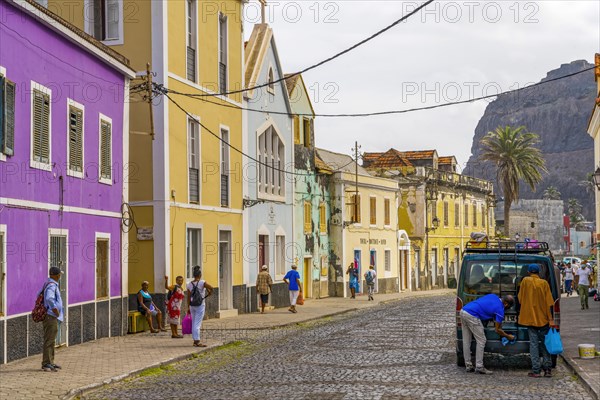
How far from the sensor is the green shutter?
1609 cm

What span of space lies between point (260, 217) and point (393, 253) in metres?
23.6

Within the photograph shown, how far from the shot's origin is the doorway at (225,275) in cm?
3042

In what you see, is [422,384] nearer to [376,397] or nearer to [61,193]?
[376,397]

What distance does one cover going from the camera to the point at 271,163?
118 ft

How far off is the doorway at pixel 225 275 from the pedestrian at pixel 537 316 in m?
16.8

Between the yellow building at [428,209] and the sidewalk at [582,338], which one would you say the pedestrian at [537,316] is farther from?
the yellow building at [428,209]

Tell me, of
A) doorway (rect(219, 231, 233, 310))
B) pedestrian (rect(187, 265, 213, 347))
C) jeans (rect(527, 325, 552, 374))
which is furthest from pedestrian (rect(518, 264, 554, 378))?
doorway (rect(219, 231, 233, 310))

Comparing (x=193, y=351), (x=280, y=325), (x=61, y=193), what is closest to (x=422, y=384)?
(x=193, y=351)

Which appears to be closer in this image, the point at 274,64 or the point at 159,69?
the point at 159,69

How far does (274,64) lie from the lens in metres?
37.1

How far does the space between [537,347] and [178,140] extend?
14.5m

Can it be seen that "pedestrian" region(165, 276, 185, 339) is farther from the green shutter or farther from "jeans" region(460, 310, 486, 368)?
"jeans" region(460, 310, 486, 368)

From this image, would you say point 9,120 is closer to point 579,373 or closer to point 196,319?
point 196,319

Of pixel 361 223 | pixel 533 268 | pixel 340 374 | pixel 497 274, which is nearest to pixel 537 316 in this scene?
pixel 533 268
